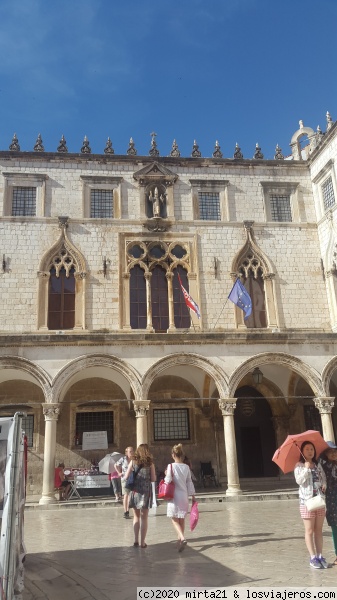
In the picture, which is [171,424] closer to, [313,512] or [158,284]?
[158,284]

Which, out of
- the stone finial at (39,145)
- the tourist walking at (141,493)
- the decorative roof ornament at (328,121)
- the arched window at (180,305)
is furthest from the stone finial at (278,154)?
the tourist walking at (141,493)

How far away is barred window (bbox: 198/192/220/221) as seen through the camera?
2280 centimetres

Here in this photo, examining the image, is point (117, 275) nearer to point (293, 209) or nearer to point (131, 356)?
point (131, 356)

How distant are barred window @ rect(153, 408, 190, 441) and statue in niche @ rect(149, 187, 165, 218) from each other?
8709 millimetres

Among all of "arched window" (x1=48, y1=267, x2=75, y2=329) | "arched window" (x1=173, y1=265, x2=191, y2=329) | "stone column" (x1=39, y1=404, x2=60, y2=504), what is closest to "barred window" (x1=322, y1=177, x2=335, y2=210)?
"arched window" (x1=173, y1=265, x2=191, y2=329)

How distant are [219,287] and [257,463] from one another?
26.8ft

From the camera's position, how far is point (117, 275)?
21016 millimetres

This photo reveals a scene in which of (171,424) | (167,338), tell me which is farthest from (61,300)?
(171,424)

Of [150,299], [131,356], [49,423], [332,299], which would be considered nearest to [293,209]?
[332,299]

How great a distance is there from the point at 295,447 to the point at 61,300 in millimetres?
14680

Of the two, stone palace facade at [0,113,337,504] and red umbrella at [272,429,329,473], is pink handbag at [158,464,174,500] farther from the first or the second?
stone palace facade at [0,113,337,504]

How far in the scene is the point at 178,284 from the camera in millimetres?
21547

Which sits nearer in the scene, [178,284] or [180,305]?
[180,305]

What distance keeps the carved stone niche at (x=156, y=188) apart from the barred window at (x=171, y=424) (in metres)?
8.71
